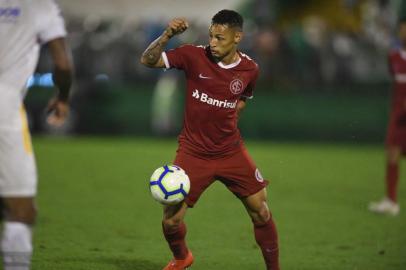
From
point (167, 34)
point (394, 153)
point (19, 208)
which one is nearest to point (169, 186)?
point (167, 34)

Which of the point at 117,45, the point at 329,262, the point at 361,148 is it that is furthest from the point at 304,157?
the point at 329,262

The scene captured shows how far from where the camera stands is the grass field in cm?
775

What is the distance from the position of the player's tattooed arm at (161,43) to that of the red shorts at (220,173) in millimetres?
813

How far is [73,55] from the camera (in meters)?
20.0

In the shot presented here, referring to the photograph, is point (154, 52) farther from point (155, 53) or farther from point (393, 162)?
point (393, 162)

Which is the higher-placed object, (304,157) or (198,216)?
(198,216)

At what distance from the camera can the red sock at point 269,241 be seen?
22.2 feet

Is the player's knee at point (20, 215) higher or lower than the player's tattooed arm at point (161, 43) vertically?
lower

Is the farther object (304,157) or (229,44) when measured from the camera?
(304,157)

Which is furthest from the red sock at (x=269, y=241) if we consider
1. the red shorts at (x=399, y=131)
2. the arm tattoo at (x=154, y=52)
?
the red shorts at (x=399, y=131)

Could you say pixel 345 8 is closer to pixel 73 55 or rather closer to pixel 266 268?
pixel 73 55

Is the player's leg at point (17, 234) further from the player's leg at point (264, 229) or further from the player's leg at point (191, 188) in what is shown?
the player's leg at point (264, 229)

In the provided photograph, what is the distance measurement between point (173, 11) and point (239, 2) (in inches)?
90.4

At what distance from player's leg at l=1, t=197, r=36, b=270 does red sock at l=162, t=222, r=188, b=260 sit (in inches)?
70.2
